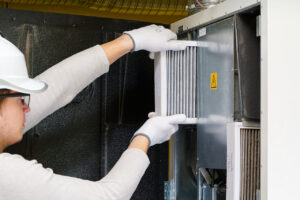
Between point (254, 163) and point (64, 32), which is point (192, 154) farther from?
point (64, 32)

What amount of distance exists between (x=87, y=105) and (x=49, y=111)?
27cm

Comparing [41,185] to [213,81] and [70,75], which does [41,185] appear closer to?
[70,75]

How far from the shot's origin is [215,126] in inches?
60.7

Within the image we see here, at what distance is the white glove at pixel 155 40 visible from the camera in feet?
5.42

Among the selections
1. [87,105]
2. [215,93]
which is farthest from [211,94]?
[87,105]

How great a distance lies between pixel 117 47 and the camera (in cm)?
170

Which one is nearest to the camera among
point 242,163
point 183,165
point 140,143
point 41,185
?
point 41,185

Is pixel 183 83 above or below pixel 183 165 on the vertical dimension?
above

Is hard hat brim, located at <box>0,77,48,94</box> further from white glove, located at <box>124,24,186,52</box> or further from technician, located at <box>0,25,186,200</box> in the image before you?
white glove, located at <box>124,24,186,52</box>

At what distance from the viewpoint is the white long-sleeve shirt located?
1229 millimetres

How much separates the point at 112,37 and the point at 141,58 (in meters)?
0.16

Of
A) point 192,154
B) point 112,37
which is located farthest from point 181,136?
point 112,37

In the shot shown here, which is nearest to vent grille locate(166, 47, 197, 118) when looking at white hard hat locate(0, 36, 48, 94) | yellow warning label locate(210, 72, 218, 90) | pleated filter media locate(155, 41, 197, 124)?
pleated filter media locate(155, 41, 197, 124)
